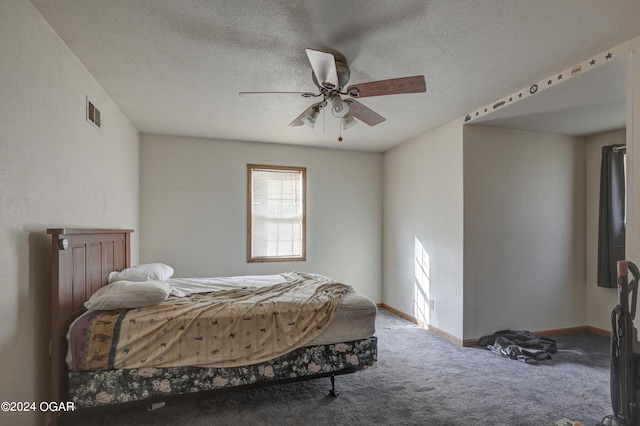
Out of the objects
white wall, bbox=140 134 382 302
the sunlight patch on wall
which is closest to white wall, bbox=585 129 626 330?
the sunlight patch on wall

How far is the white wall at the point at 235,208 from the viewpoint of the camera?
4277 millimetres

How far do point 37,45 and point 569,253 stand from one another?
5615 millimetres

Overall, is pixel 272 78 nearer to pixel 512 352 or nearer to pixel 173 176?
pixel 173 176

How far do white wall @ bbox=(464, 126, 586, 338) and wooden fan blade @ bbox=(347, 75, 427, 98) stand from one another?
186 cm

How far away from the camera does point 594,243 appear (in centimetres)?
403

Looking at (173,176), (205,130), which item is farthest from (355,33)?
(173,176)

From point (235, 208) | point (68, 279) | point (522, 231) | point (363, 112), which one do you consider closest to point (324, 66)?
point (363, 112)

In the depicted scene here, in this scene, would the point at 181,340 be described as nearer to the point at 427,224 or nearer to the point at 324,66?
the point at 324,66

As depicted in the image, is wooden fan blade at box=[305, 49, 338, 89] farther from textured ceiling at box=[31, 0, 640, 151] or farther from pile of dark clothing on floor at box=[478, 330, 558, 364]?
pile of dark clothing on floor at box=[478, 330, 558, 364]

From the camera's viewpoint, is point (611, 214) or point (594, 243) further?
point (594, 243)

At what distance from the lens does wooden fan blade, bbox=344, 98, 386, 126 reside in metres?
2.46

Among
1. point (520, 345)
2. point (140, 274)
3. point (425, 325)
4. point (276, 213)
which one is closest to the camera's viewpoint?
point (140, 274)

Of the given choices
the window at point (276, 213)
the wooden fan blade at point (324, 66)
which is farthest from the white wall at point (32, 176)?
the window at point (276, 213)

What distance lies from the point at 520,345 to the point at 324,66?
11.4 feet
